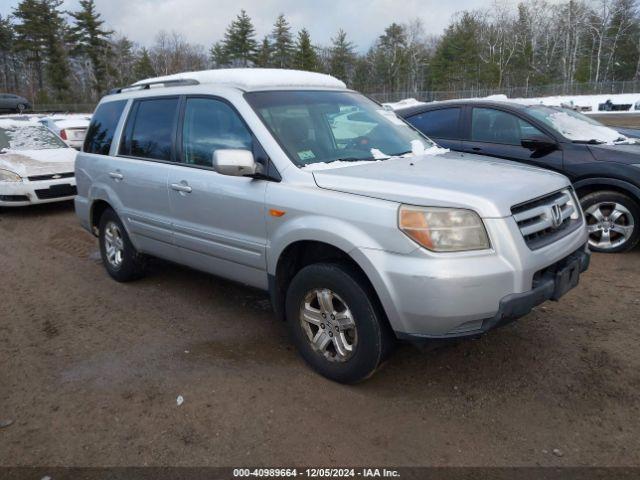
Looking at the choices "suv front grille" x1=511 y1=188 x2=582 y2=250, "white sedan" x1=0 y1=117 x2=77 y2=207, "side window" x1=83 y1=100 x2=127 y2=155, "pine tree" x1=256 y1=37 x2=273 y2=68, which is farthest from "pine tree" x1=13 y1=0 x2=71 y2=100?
"suv front grille" x1=511 y1=188 x2=582 y2=250

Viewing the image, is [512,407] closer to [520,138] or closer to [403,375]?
[403,375]


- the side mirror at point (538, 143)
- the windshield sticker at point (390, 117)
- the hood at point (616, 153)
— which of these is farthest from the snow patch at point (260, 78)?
the hood at point (616, 153)

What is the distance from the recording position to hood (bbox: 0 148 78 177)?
28.4 ft

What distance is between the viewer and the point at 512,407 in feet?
9.89

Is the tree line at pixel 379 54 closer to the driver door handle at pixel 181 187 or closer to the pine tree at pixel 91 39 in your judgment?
the pine tree at pixel 91 39

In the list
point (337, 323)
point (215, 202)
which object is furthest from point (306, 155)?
point (337, 323)

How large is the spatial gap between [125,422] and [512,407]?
2.27m

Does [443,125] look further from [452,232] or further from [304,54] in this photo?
[304,54]

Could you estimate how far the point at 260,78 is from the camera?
12.8ft

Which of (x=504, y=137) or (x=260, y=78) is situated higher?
(x=260, y=78)

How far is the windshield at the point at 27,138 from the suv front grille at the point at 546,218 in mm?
9249

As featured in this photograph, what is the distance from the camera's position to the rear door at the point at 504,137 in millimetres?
5832

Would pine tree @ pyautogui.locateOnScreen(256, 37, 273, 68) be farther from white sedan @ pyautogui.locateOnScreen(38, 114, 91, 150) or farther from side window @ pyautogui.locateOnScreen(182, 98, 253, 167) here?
side window @ pyautogui.locateOnScreen(182, 98, 253, 167)

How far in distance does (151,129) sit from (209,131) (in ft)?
2.92
